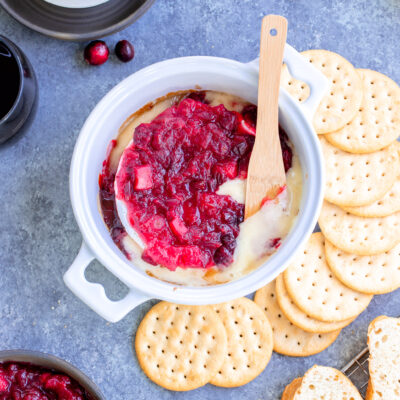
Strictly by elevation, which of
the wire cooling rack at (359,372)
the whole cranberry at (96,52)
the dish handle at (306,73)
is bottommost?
the wire cooling rack at (359,372)

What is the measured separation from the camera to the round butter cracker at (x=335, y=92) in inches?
76.9

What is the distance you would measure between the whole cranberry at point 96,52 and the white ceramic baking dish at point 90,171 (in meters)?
0.34

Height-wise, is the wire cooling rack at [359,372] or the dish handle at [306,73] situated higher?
the dish handle at [306,73]

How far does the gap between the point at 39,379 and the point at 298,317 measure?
0.96 meters

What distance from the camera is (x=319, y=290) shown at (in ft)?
6.63

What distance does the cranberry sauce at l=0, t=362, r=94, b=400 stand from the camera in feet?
5.87

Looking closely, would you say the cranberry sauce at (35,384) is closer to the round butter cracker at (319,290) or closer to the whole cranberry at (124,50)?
the round butter cracker at (319,290)

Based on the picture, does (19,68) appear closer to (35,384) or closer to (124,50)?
(124,50)

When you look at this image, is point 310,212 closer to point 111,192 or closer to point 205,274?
point 205,274

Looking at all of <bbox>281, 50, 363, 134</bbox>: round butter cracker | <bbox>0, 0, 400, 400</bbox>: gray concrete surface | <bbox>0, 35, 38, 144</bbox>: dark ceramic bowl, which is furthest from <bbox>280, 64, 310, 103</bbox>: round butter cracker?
<bbox>0, 35, 38, 144</bbox>: dark ceramic bowl

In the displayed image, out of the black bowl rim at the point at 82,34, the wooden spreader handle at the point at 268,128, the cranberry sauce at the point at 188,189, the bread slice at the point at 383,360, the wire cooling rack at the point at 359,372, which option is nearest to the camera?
the wooden spreader handle at the point at 268,128

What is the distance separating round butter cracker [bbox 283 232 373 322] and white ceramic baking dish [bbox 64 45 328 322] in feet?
1.30

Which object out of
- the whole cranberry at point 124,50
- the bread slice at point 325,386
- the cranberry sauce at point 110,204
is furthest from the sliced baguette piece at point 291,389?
the whole cranberry at point 124,50

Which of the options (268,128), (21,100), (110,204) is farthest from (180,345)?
(21,100)
